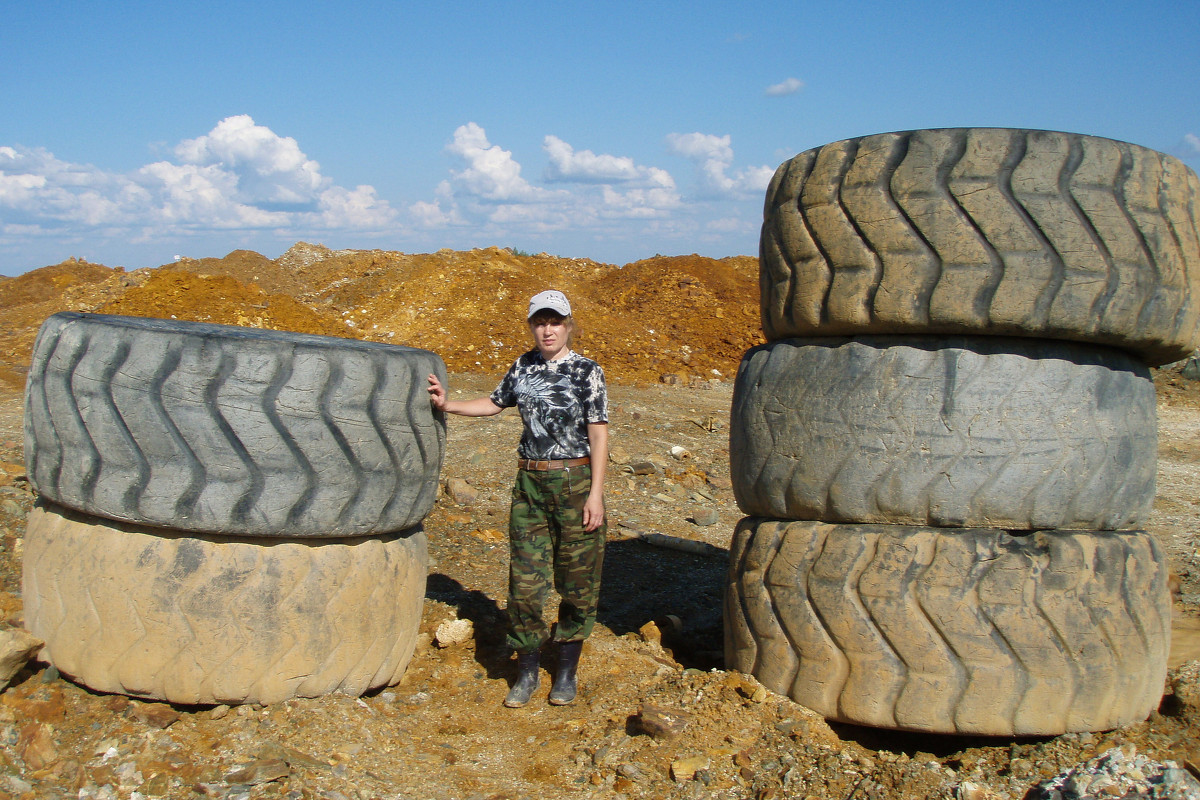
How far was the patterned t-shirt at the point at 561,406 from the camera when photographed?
129 inches

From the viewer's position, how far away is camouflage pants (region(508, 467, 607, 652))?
329 cm

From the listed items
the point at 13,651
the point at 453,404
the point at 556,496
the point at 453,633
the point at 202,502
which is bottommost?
the point at 453,633

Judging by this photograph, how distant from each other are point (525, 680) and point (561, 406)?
1091mm

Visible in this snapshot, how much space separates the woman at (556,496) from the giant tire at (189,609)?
70 centimetres

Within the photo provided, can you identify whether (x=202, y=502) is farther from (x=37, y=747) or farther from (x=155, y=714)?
(x=37, y=747)

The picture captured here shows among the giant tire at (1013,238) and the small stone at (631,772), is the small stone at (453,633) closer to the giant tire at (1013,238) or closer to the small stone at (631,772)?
the small stone at (631,772)

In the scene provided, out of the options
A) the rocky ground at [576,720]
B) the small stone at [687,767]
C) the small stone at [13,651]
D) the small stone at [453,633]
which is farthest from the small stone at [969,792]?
the small stone at [13,651]

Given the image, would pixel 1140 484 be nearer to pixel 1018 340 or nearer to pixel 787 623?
pixel 1018 340

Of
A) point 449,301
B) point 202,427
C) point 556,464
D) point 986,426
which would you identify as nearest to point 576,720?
point 556,464

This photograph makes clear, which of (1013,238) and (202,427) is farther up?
(1013,238)

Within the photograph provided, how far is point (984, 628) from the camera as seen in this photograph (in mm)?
2633

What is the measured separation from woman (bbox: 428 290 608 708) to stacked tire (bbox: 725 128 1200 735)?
0.82 meters

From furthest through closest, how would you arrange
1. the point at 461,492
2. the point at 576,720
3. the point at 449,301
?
the point at 449,301 < the point at 461,492 < the point at 576,720

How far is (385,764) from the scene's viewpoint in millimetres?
2689
